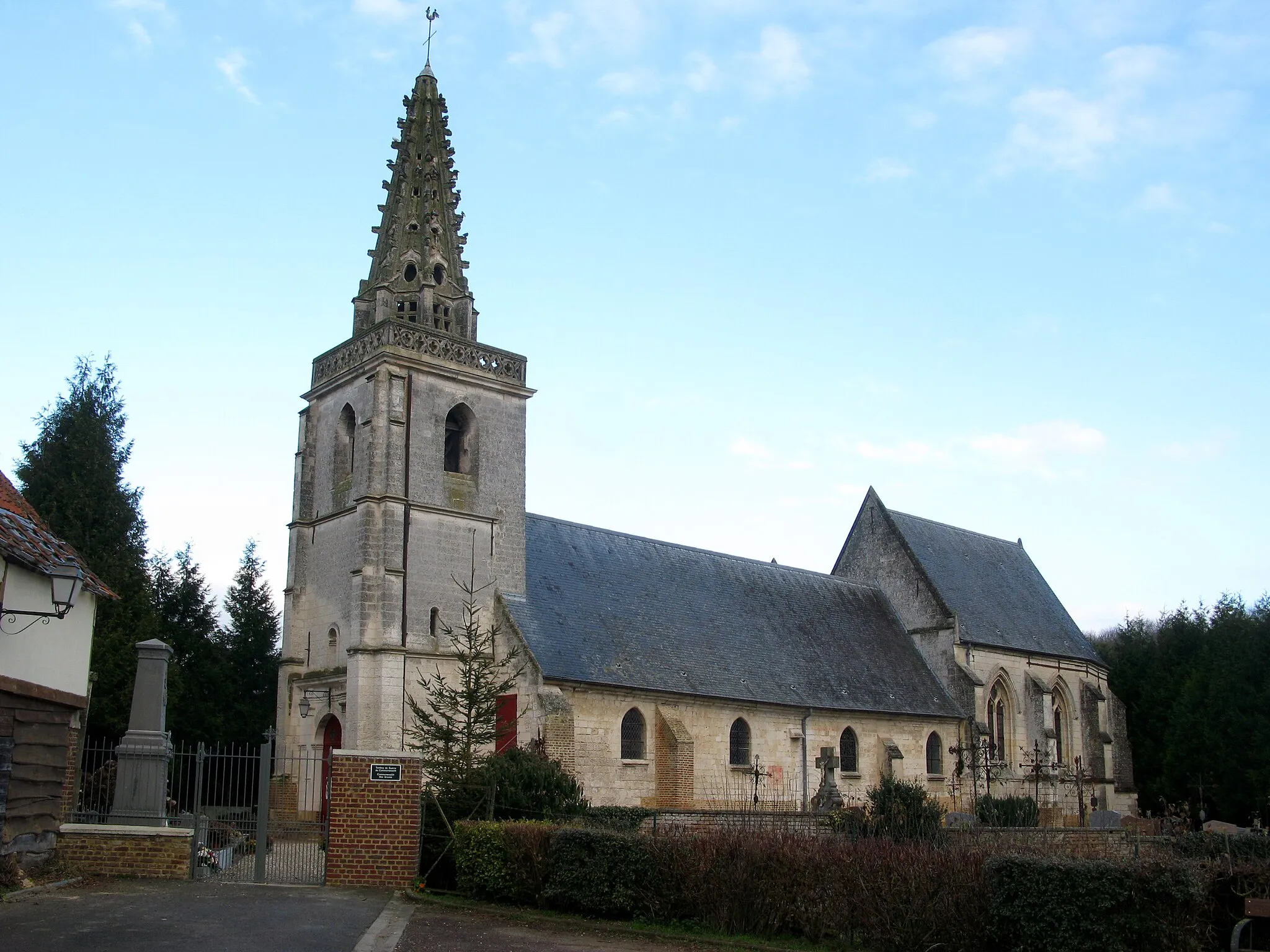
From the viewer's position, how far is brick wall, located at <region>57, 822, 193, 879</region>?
16.8 metres

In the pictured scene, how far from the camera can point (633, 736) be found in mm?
29016

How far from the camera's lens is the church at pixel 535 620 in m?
27.6

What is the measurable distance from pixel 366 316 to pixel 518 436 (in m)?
5.16

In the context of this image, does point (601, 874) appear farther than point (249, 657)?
No

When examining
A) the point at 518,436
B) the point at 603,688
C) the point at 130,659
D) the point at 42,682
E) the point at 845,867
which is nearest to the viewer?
the point at 845,867

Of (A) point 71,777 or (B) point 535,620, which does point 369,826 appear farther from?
(B) point 535,620

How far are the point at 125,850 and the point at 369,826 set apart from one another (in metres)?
3.47

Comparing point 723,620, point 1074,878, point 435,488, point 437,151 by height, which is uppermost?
point 437,151

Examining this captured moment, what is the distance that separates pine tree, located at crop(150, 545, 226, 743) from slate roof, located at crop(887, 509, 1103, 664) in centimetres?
2413

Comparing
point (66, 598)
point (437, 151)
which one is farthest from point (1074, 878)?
point (437, 151)

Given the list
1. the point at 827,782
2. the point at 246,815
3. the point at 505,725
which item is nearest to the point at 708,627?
the point at 827,782

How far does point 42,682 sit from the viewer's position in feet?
54.8

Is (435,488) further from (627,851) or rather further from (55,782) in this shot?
(627,851)

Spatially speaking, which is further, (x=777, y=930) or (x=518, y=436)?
(x=518, y=436)
